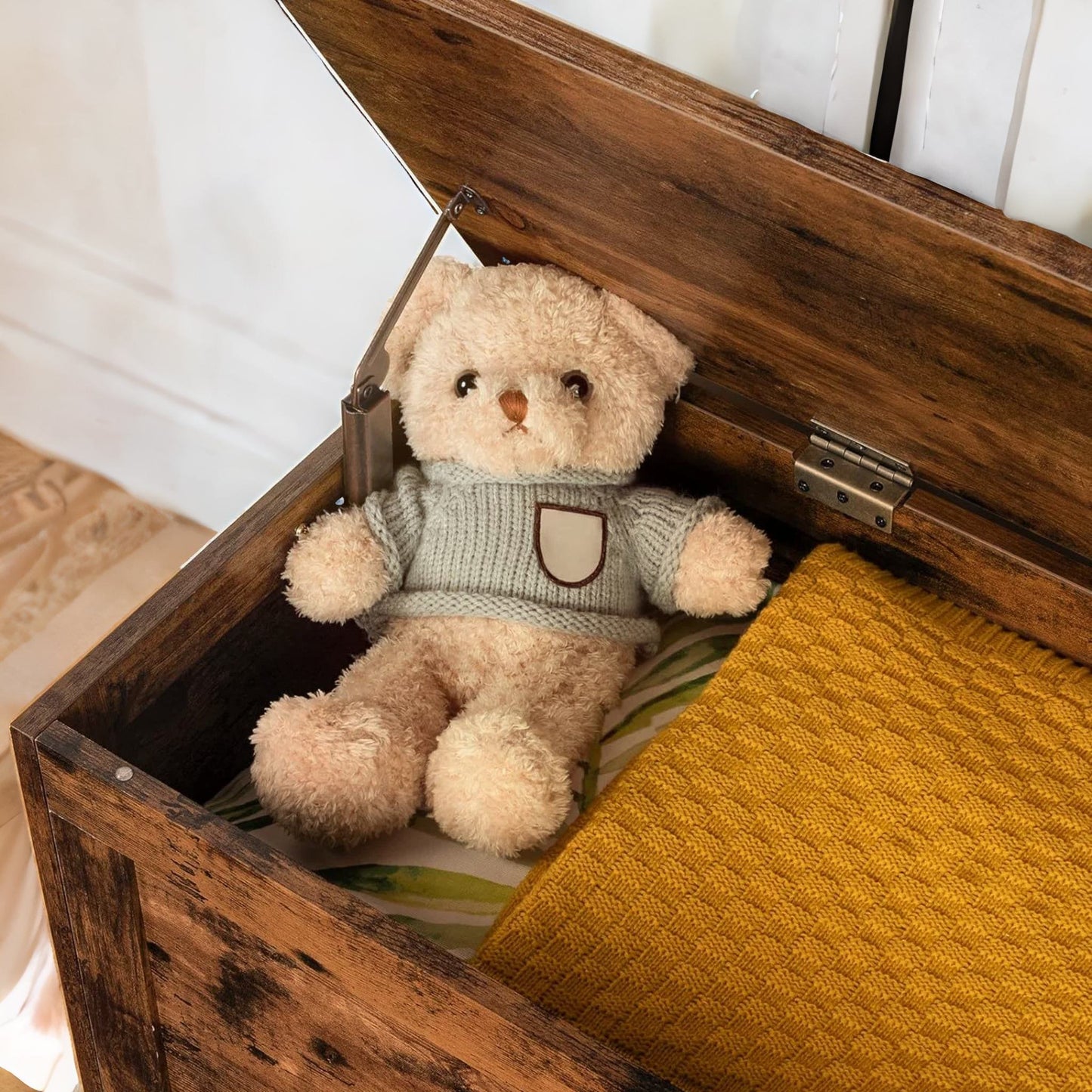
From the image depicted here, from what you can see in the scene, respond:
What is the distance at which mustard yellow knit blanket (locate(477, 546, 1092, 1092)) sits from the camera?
0.87 meters

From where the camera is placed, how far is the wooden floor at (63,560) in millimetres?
1680

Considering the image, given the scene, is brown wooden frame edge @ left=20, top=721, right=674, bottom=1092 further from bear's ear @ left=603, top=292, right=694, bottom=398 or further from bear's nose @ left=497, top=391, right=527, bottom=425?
bear's ear @ left=603, top=292, right=694, bottom=398

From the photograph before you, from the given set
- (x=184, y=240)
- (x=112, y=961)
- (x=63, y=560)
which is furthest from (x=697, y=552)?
(x=63, y=560)

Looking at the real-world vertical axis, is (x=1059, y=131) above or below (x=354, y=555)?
above

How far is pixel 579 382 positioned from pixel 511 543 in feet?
0.43

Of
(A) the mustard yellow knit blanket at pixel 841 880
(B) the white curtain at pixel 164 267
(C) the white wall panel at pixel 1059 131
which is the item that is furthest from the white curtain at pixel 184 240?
(C) the white wall panel at pixel 1059 131

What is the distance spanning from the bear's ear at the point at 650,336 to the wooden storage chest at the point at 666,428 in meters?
0.01

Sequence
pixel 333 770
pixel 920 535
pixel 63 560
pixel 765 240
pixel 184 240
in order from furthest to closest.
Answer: pixel 63 560, pixel 184 240, pixel 920 535, pixel 333 770, pixel 765 240

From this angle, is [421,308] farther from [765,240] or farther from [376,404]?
[765,240]

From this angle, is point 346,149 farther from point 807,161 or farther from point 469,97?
point 807,161

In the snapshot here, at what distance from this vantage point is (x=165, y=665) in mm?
979

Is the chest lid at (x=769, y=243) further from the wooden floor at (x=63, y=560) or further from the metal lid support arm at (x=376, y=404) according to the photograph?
the wooden floor at (x=63, y=560)

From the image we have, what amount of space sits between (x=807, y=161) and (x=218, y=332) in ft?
3.46

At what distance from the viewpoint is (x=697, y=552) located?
3.57 feet
